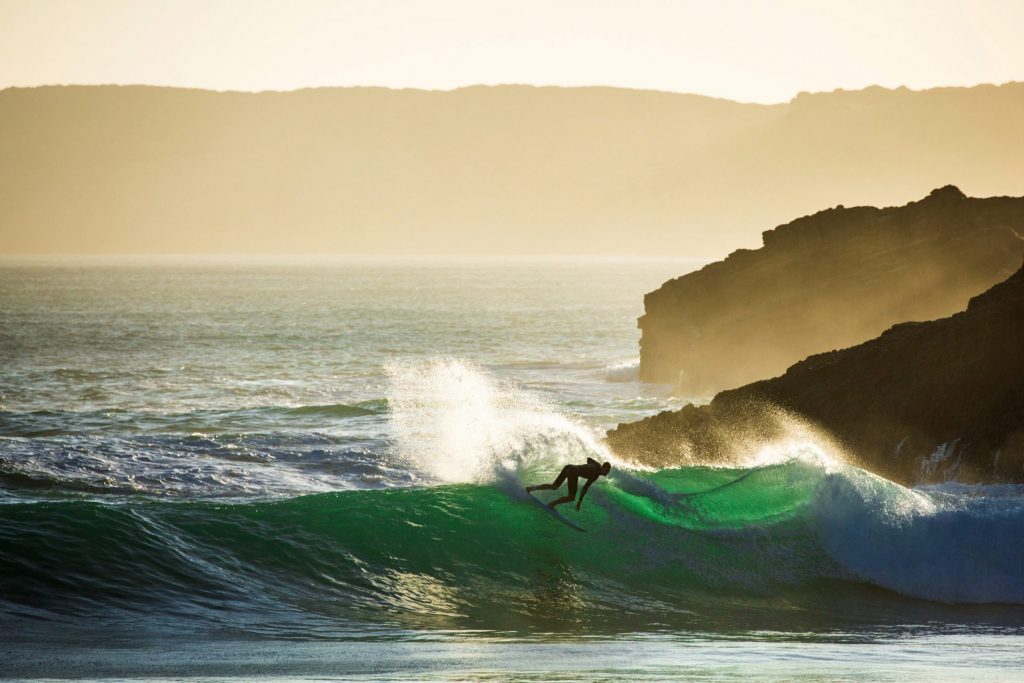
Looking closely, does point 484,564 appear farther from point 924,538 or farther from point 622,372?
point 622,372

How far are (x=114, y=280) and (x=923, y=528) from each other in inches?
7449

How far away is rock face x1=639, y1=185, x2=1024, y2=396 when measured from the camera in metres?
44.5

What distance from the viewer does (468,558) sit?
19.9 metres

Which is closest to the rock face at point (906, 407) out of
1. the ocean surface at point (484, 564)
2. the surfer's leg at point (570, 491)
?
the ocean surface at point (484, 564)

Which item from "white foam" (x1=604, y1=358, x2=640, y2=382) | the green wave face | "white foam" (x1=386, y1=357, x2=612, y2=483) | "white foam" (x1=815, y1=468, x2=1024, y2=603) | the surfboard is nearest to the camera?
the green wave face

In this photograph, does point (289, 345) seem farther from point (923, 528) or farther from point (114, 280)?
point (114, 280)

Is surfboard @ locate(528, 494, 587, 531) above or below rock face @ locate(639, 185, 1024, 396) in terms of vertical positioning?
below

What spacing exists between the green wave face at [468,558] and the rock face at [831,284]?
24727mm

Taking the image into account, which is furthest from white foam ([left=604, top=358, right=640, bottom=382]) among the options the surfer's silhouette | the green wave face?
the surfer's silhouette

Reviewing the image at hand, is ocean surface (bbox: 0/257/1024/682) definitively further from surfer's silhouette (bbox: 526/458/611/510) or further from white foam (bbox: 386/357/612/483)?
surfer's silhouette (bbox: 526/458/611/510)

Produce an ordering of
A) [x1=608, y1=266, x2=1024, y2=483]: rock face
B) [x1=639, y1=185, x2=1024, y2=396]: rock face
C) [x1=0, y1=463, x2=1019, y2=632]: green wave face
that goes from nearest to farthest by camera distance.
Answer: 1. [x1=0, y1=463, x2=1019, y2=632]: green wave face
2. [x1=608, y1=266, x2=1024, y2=483]: rock face
3. [x1=639, y1=185, x2=1024, y2=396]: rock face

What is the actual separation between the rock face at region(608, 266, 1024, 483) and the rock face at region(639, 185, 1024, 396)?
16963 mm

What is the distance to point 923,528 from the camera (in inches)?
786

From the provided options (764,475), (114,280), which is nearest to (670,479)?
(764,475)
